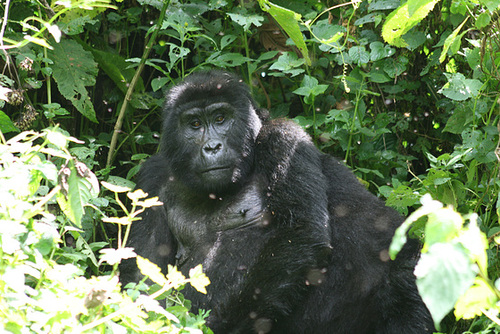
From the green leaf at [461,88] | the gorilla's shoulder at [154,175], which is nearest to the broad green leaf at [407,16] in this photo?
the green leaf at [461,88]

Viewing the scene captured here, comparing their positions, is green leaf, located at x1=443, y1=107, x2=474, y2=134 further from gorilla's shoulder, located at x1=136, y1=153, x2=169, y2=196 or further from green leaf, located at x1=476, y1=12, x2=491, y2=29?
gorilla's shoulder, located at x1=136, y1=153, x2=169, y2=196

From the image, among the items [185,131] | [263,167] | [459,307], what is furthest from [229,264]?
[459,307]

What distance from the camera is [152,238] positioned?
14.3ft

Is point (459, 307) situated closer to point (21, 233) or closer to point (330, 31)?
point (21, 233)

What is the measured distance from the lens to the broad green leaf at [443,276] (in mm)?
1323

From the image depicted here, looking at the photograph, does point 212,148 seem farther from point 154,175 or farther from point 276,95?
point 276,95

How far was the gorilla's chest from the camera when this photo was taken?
13.3 ft

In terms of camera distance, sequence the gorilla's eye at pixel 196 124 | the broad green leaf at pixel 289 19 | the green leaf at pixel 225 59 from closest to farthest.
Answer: the broad green leaf at pixel 289 19 → the gorilla's eye at pixel 196 124 → the green leaf at pixel 225 59

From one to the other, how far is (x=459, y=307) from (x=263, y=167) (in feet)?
8.16

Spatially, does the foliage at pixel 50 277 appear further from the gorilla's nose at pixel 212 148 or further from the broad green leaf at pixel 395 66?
the broad green leaf at pixel 395 66

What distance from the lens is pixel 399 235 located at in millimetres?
1493

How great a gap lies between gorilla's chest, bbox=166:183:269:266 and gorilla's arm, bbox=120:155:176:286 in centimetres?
8

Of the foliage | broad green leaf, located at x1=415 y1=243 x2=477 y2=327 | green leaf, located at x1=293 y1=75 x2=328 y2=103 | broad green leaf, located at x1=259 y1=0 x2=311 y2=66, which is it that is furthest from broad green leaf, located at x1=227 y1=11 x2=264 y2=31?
broad green leaf, located at x1=415 y1=243 x2=477 y2=327

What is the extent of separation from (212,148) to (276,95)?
239 cm
